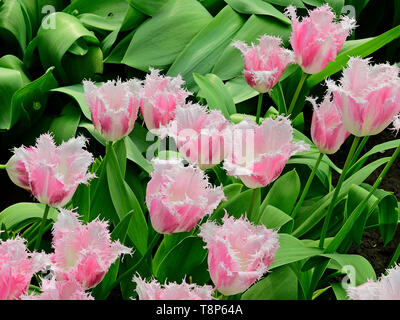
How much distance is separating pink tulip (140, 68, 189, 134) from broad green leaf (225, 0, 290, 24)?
88 cm

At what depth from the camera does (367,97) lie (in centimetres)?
97

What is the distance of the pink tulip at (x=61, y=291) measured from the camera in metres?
0.78

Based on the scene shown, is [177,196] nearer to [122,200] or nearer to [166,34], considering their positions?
[122,200]

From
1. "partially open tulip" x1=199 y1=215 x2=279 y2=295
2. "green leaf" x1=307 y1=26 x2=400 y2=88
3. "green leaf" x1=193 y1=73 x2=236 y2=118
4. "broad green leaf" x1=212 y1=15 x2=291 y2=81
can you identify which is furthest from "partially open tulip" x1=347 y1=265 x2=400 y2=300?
"broad green leaf" x1=212 y1=15 x2=291 y2=81

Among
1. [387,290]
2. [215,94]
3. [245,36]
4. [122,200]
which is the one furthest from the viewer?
[245,36]

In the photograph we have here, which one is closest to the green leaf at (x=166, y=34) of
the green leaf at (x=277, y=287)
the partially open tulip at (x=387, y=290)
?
the green leaf at (x=277, y=287)

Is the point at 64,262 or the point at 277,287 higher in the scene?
the point at 64,262

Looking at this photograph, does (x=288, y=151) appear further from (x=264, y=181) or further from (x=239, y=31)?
(x=239, y=31)

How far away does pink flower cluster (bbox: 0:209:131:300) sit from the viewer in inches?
31.5

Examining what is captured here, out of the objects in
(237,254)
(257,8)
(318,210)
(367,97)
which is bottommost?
(318,210)

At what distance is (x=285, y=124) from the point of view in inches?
39.2

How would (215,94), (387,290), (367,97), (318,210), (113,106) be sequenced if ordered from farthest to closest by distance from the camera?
(215,94)
(318,210)
(113,106)
(367,97)
(387,290)

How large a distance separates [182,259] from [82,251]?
0.33 meters

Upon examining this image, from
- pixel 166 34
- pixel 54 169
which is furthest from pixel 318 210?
pixel 166 34
